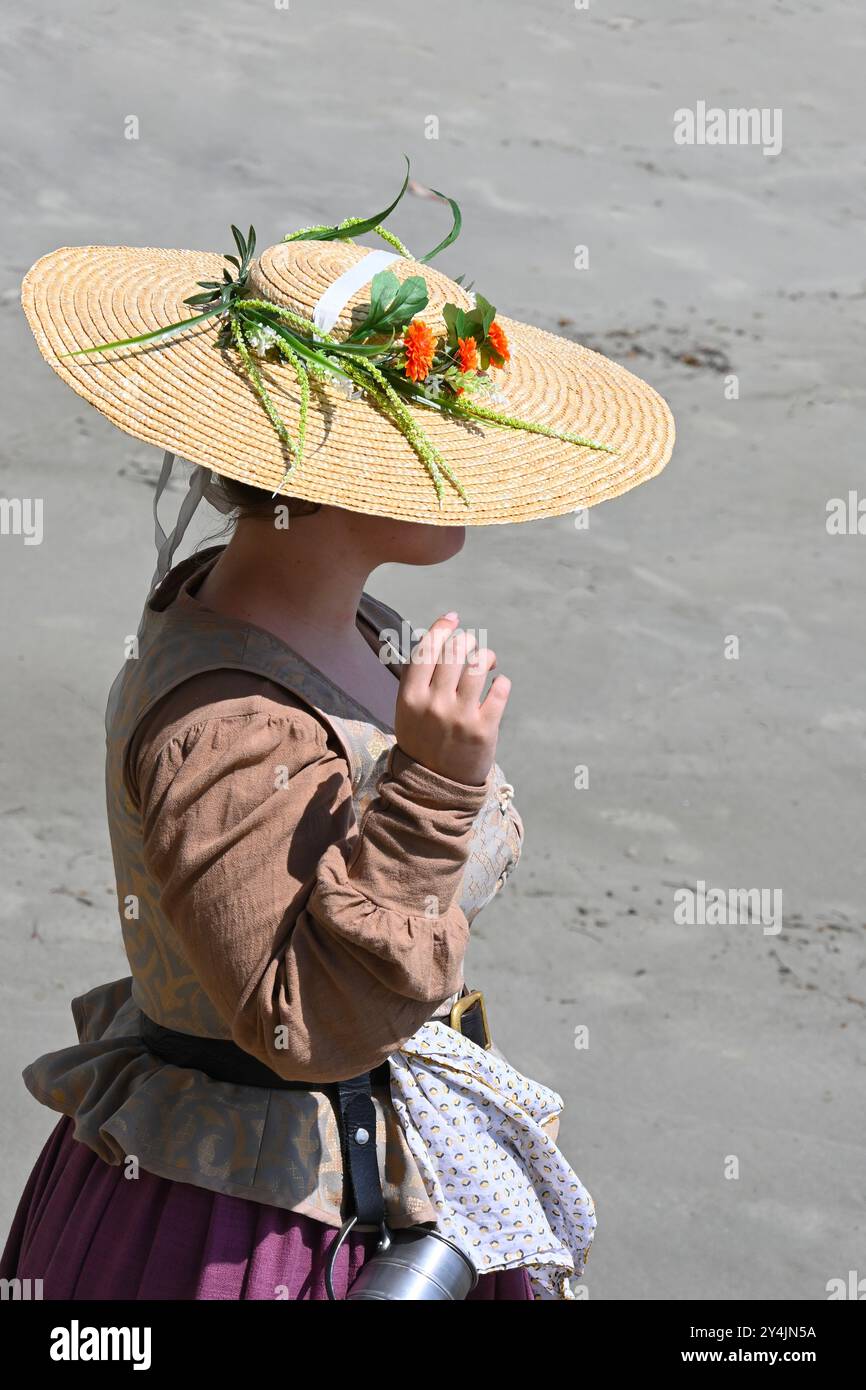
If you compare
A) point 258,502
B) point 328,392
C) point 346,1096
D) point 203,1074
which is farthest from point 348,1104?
point 328,392

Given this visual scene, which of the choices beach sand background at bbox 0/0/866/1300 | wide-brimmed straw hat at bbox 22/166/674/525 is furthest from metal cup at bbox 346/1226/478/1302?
beach sand background at bbox 0/0/866/1300

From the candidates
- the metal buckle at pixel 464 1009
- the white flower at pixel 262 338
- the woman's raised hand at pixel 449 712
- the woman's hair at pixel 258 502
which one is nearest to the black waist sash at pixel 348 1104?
the metal buckle at pixel 464 1009

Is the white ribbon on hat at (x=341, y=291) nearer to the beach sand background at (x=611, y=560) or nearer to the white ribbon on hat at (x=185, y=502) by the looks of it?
the white ribbon on hat at (x=185, y=502)

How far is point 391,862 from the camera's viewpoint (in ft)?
4.78

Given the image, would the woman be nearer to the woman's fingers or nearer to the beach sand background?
the woman's fingers

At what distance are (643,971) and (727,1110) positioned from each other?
1.36 feet

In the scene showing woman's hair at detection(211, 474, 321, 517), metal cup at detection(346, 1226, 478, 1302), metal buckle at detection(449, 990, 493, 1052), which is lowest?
metal cup at detection(346, 1226, 478, 1302)

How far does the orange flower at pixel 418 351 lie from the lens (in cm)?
164

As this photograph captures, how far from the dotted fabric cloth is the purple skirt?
8cm

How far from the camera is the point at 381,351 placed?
1.65 meters

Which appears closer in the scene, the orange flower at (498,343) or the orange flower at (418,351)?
the orange flower at (418,351)

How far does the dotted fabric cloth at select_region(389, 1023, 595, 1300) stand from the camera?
174 centimetres

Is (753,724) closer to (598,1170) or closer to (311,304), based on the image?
(598,1170)

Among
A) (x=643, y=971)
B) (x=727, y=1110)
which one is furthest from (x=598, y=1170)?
(x=643, y=971)
